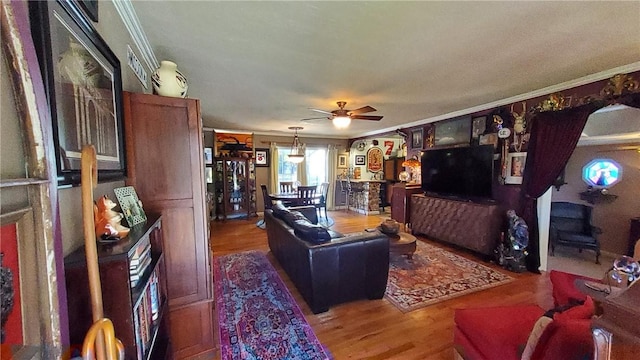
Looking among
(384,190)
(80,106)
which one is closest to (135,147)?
(80,106)

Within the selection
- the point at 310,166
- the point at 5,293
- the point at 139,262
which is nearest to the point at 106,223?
the point at 139,262

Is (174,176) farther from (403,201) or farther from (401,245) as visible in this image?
(403,201)

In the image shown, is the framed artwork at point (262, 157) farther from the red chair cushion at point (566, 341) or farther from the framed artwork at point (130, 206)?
the red chair cushion at point (566, 341)

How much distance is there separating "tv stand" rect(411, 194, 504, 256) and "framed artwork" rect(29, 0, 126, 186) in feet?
13.7

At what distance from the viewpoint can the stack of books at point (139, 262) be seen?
102 centimetres

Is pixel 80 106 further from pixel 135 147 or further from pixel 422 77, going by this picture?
pixel 422 77

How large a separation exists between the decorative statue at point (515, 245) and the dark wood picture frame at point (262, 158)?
5411mm

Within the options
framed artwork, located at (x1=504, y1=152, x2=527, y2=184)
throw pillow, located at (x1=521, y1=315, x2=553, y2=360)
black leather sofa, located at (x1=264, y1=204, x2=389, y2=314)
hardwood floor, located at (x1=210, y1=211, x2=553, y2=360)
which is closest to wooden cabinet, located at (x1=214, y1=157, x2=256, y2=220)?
hardwood floor, located at (x1=210, y1=211, x2=553, y2=360)

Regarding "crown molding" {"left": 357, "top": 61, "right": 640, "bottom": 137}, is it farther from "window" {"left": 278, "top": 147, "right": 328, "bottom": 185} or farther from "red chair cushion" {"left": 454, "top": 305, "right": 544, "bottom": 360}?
"window" {"left": 278, "top": 147, "right": 328, "bottom": 185}

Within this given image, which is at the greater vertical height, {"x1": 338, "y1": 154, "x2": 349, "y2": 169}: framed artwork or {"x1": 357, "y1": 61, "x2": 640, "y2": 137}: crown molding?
{"x1": 357, "y1": 61, "x2": 640, "y2": 137}: crown molding

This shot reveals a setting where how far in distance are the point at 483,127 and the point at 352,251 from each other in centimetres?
314

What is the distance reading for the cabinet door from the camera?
150cm

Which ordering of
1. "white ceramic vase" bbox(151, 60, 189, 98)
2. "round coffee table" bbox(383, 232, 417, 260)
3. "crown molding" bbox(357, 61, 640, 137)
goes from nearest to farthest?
1. "white ceramic vase" bbox(151, 60, 189, 98)
2. "crown molding" bbox(357, 61, 640, 137)
3. "round coffee table" bbox(383, 232, 417, 260)

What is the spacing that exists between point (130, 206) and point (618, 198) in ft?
20.1
